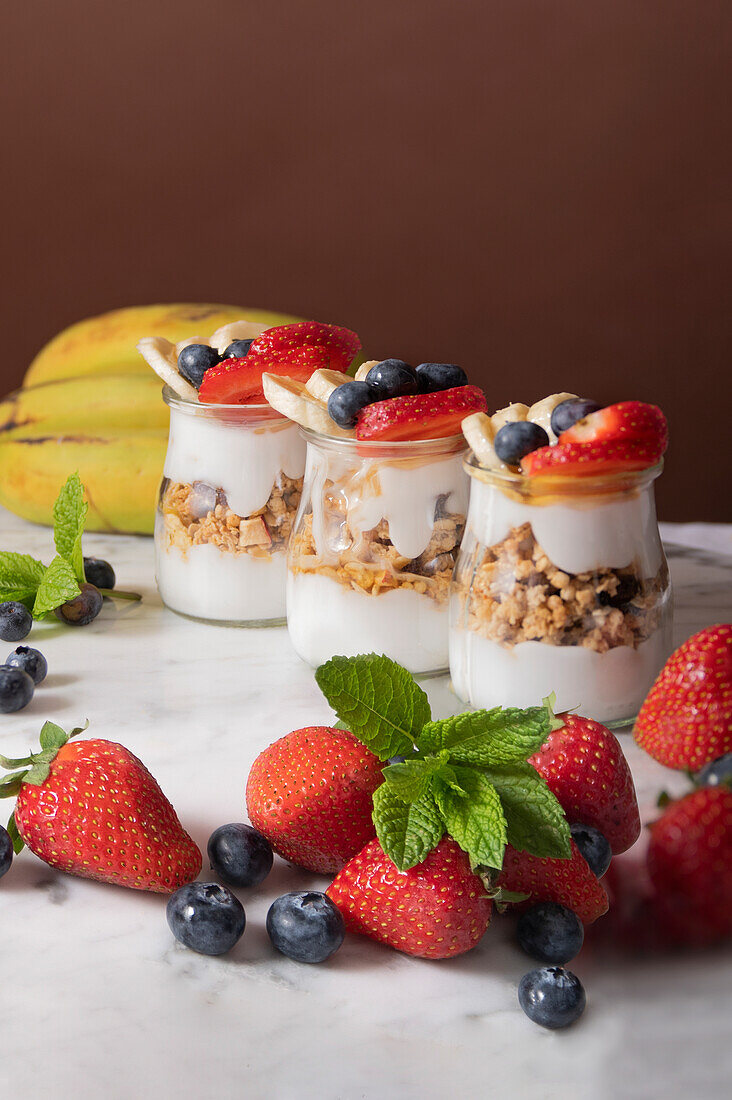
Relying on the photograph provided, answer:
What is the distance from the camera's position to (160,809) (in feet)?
2.40

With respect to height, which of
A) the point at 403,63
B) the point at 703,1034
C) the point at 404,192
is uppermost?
the point at 403,63

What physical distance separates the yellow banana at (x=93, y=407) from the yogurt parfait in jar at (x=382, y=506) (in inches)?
21.8

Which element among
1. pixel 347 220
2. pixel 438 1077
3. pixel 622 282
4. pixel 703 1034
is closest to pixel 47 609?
pixel 438 1077

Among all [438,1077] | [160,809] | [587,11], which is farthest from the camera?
[587,11]

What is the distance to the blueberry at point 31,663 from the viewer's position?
105 centimetres

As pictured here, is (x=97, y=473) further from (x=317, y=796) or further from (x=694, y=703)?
(x=694, y=703)

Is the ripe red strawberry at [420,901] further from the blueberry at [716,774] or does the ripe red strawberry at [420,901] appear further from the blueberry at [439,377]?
the blueberry at [439,377]

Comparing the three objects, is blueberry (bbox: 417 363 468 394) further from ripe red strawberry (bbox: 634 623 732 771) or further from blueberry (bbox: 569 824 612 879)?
blueberry (bbox: 569 824 612 879)

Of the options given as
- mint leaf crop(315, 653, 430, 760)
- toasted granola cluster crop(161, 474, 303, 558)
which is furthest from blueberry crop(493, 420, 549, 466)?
toasted granola cluster crop(161, 474, 303, 558)

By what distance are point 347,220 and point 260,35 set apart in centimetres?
37

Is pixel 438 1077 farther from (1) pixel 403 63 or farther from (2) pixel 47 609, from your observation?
(1) pixel 403 63

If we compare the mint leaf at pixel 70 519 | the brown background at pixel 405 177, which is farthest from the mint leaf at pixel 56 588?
the brown background at pixel 405 177

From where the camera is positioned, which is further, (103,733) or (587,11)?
(587,11)

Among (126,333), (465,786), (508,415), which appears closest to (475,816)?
(465,786)
